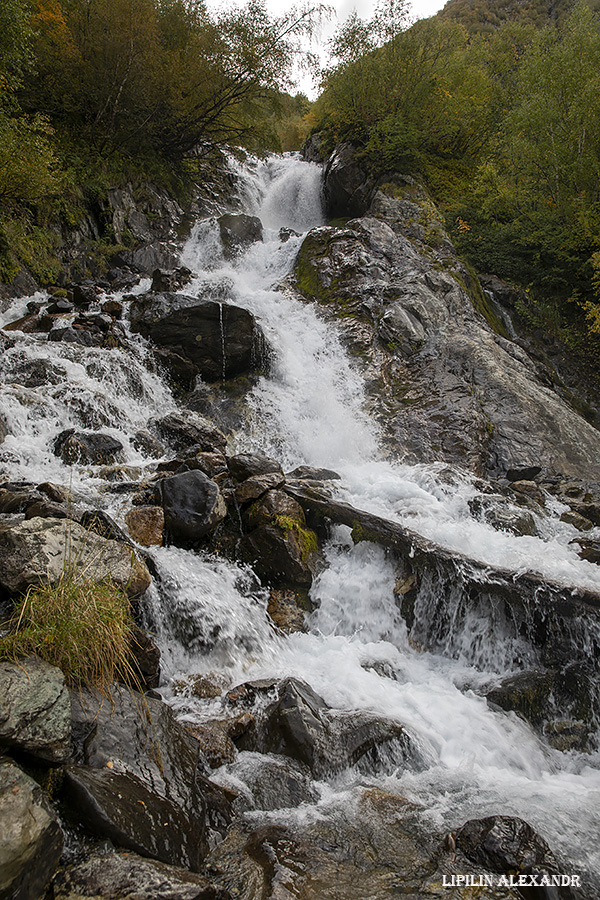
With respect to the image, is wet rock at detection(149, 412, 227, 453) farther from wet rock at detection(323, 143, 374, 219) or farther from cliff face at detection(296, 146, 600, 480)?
wet rock at detection(323, 143, 374, 219)

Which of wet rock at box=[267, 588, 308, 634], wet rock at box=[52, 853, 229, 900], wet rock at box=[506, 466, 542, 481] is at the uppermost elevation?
wet rock at box=[506, 466, 542, 481]

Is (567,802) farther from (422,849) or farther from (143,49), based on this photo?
(143,49)

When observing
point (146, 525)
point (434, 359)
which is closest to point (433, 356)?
point (434, 359)

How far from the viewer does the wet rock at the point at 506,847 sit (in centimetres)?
247

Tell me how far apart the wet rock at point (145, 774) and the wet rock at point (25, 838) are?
0.85ft

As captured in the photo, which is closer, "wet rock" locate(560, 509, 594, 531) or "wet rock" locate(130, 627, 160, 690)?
"wet rock" locate(130, 627, 160, 690)

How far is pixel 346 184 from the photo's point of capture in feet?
64.4

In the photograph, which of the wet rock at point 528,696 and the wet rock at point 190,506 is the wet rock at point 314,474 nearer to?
the wet rock at point 190,506

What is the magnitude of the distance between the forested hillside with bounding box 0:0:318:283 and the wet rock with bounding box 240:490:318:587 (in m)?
9.73

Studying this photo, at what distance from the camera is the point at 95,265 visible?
14.2 m

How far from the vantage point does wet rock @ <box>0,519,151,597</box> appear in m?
3.38

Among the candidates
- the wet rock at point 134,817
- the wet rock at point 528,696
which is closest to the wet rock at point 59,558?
the wet rock at point 134,817

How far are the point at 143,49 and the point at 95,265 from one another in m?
7.02

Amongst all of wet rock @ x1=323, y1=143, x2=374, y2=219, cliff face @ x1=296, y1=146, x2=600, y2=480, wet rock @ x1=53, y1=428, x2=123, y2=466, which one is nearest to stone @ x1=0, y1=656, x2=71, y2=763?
wet rock @ x1=53, y1=428, x2=123, y2=466
